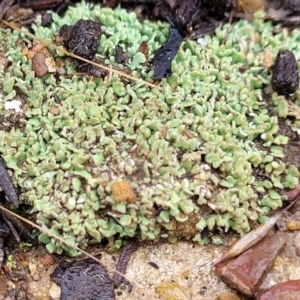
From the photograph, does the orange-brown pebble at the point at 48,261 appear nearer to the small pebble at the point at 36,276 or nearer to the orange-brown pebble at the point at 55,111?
the small pebble at the point at 36,276

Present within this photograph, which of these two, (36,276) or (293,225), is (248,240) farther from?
(36,276)

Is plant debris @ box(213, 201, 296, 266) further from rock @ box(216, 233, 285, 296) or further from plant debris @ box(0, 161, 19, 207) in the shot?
plant debris @ box(0, 161, 19, 207)

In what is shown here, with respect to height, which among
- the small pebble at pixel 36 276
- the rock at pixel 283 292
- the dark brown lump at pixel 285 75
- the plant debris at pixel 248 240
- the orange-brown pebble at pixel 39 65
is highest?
the dark brown lump at pixel 285 75

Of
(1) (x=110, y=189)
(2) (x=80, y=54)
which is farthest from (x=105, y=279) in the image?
(2) (x=80, y=54)

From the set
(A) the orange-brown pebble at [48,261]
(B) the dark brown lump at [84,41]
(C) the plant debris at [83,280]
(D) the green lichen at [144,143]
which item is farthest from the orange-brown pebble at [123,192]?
(B) the dark brown lump at [84,41]

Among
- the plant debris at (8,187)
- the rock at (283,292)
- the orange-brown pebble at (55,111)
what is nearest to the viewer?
the rock at (283,292)

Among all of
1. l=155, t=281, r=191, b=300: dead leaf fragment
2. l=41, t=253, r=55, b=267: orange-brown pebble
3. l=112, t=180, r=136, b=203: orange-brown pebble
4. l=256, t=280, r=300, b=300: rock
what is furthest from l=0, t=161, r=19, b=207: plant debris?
l=256, t=280, r=300, b=300: rock

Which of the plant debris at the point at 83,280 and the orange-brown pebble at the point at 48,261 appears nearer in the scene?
the plant debris at the point at 83,280
